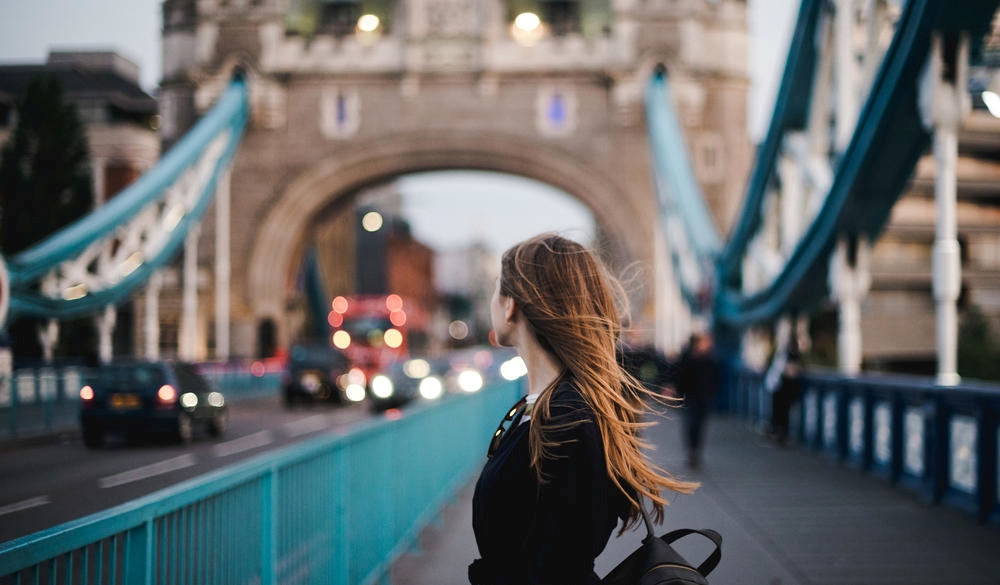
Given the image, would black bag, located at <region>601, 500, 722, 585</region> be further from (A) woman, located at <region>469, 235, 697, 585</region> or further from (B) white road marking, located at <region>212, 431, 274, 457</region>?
(B) white road marking, located at <region>212, 431, 274, 457</region>

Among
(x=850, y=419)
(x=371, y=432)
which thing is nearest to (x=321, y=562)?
(x=371, y=432)

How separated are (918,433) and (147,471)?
6.89 meters

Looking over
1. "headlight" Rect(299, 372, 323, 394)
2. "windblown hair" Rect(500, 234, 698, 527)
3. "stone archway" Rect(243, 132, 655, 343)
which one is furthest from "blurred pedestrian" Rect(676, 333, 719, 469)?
"stone archway" Rect(243, 132, 655, 343)

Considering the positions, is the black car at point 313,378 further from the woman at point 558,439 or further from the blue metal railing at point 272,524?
the woman at point 558,439

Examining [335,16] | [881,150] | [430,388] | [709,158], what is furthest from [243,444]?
[335,16]

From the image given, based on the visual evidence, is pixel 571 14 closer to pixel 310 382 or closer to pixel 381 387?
pixel 310 382

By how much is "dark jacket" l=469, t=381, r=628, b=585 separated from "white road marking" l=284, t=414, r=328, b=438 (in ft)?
42.9

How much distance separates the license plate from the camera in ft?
44.5

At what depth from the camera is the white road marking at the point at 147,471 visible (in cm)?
936

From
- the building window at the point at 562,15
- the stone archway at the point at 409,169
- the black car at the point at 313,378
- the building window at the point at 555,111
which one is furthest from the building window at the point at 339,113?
the black car at the point at 313,378

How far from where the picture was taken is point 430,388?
21031 millimetres

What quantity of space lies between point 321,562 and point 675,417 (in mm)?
16635

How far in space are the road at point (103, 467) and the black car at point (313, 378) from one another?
411 centimetres

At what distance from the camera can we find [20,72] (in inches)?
635
